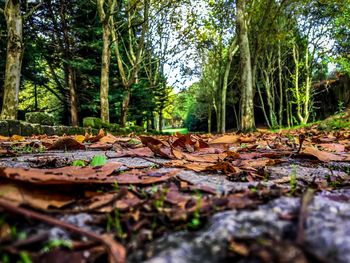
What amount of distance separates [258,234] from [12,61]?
887 centimetres

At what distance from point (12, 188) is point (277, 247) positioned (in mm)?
611

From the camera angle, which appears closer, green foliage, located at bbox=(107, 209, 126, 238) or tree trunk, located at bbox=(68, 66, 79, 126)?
green foliage, located at bbox=(107, 209, 126, 238)

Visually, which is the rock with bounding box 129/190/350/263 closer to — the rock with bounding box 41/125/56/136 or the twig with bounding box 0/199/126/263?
the twig with bounding box 0/199/126/263

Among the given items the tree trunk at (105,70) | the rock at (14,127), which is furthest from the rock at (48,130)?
the tree trunk at (105,70)

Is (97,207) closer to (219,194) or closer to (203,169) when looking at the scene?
(219,194)

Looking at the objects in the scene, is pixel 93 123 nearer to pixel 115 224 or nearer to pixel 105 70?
pixel 105 70

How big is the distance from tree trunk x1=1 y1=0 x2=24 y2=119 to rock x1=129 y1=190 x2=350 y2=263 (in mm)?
8500

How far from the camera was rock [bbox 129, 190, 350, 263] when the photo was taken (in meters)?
0.49

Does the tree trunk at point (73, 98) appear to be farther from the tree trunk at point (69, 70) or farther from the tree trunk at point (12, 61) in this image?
the tree trunk at point (12, 61)

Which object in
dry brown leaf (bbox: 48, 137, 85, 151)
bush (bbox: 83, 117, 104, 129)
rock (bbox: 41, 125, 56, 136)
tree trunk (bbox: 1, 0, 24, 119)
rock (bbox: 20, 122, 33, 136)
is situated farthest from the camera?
bush (bbox: 83, 117, 104, 129)

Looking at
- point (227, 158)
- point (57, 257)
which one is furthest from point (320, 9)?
point (57, 257)

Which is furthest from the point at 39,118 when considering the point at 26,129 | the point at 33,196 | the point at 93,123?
the point at 33,196

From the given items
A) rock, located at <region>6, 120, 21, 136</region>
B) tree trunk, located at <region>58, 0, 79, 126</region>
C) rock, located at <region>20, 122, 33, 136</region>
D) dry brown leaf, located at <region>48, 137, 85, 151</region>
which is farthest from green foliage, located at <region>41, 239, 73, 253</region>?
tree trunk, located at <region>58, 0, 79, 126</region>

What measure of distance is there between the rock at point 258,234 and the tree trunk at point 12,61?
27.9 ft
